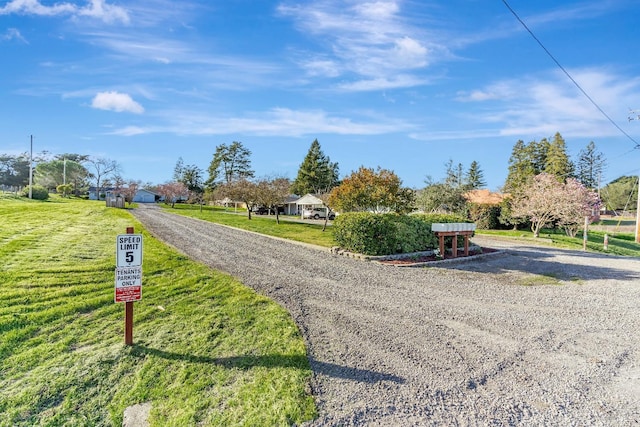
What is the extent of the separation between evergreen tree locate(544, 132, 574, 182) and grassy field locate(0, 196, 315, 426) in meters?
50.0

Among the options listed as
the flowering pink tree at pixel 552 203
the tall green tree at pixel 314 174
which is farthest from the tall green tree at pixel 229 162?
the flowering pink tree at pixel 552 203

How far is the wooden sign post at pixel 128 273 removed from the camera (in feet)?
14.1

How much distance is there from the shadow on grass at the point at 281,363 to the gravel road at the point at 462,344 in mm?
24

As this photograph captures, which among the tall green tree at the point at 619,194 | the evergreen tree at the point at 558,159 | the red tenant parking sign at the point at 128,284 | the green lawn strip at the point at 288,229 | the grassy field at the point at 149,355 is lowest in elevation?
the grassy field at the point at 149,355

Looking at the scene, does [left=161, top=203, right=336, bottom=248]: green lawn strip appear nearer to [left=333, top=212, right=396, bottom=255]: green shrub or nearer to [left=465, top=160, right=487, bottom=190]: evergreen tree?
[left=333, top=212, right=396, bottom=255]: green shrub

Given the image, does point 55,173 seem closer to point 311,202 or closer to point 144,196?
point 144,196

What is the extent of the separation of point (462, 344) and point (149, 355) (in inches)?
148

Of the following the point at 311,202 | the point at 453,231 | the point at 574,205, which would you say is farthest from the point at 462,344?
the point at 311,202

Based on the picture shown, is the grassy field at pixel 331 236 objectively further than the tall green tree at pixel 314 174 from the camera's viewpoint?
No

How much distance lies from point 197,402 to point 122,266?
1.97m

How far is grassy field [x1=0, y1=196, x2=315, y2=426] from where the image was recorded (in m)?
→ 3.17

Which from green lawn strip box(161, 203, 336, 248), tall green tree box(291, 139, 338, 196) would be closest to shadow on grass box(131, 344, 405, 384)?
green lawn strip box(161, 203, 336, 248)

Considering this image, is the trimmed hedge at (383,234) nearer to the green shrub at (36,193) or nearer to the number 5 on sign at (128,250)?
the number 5 on sign at (128,250)

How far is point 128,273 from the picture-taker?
4.39 m
